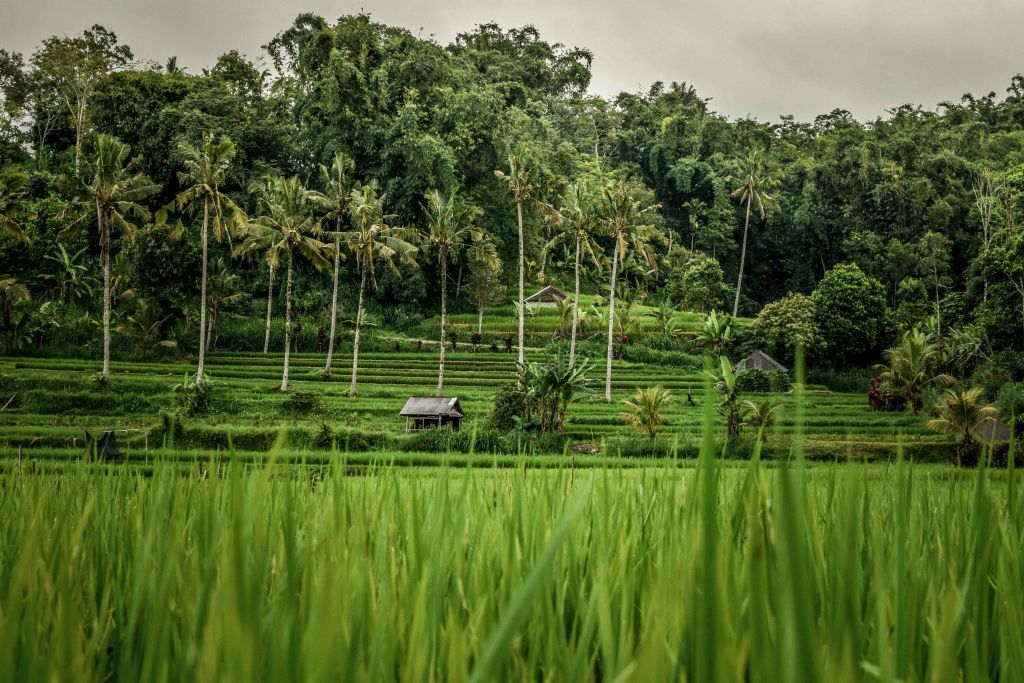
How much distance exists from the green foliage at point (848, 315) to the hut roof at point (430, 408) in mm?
16990

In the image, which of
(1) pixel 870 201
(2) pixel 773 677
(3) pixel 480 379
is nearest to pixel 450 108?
(3) pixel 480 379

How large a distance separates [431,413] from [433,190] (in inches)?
575

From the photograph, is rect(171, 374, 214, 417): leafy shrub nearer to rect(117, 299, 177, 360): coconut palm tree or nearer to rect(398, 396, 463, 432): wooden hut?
rect(398, 396, 463, 432): wooden hut

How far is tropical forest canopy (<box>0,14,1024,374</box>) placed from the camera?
26297 millimetres

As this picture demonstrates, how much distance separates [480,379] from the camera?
24922mm

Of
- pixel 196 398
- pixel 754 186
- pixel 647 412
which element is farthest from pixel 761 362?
pixel 196 398

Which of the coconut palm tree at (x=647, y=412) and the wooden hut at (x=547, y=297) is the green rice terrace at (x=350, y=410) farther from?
the wooden hut at (x=547, y=297)

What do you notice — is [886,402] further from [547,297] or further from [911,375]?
[547,297]

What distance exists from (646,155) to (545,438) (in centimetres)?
3657

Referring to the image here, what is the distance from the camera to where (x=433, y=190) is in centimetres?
2939

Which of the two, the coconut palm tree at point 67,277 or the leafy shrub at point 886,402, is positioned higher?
the coconut palm tree at point 67,277

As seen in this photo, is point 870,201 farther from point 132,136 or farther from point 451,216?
point 132,136

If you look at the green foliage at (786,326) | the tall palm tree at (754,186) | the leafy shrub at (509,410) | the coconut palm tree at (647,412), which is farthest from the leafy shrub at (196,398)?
the tall palm tree at (754,186)

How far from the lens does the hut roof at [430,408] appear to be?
684 inches
